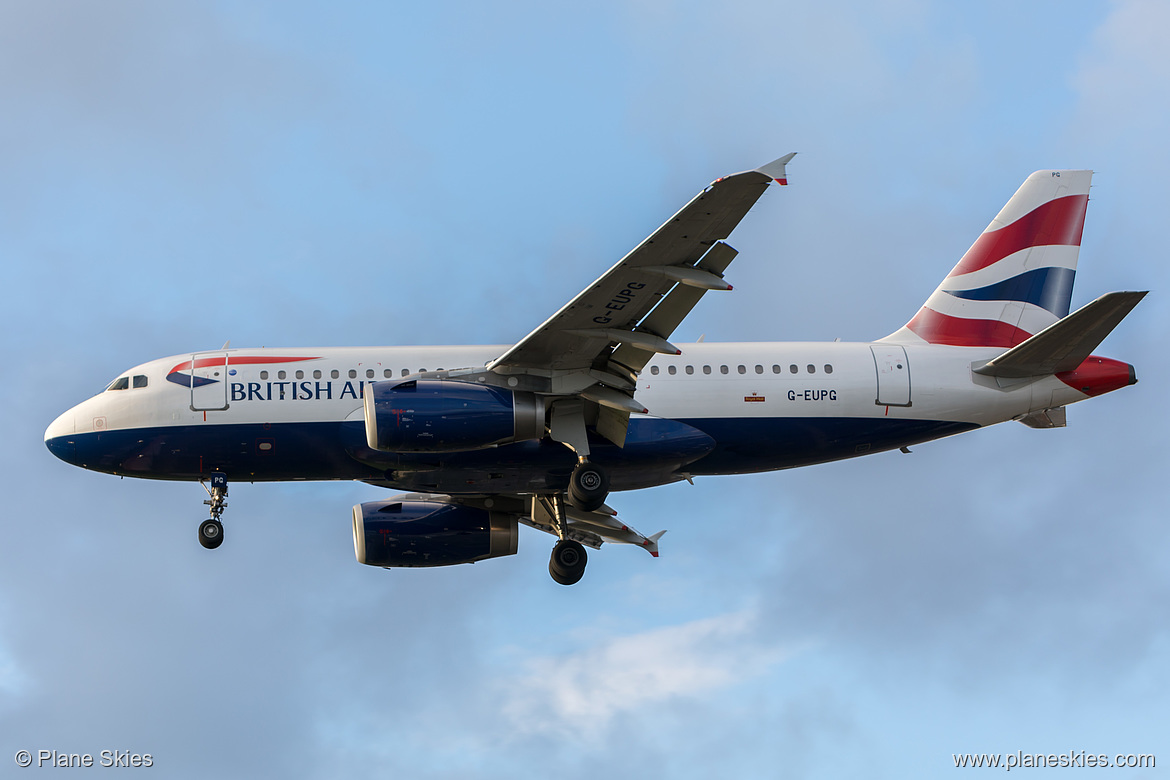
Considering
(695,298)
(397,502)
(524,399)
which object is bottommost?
(397,502)

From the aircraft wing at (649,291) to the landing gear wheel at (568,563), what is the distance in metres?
5.29

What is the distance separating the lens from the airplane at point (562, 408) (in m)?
26.5

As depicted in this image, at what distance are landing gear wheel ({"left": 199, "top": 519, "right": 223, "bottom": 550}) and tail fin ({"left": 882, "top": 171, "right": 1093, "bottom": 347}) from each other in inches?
646

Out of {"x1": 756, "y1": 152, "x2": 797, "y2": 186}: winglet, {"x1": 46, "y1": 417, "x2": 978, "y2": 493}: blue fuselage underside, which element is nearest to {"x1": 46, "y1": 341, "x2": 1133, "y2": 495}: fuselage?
{"x1": 46, "y1": 417, "x2": 978, "y2": 493}: blue fuselage underside

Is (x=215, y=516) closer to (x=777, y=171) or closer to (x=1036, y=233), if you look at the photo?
(x=777, y=171)

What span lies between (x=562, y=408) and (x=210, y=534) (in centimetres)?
849

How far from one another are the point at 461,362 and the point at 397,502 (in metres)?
5.38

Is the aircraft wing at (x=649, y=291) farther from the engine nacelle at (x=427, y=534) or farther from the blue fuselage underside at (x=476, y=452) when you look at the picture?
the engine nacelle at (x=427, y=534)

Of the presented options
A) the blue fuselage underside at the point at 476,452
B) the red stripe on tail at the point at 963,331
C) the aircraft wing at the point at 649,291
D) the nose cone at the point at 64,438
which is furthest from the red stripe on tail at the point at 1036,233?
the nose cone at the point at 64,438

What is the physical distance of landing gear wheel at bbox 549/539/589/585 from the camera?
29.9 metres

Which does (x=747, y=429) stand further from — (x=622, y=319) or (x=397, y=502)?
(x=397, y=502)

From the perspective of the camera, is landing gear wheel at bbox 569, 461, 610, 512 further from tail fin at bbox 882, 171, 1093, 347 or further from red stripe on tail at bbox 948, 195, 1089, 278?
red stripe on tail at bbox 948, 195, 1089, 278

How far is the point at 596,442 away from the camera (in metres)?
28.1

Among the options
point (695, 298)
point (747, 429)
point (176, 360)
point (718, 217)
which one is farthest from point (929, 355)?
point (176, 360)
